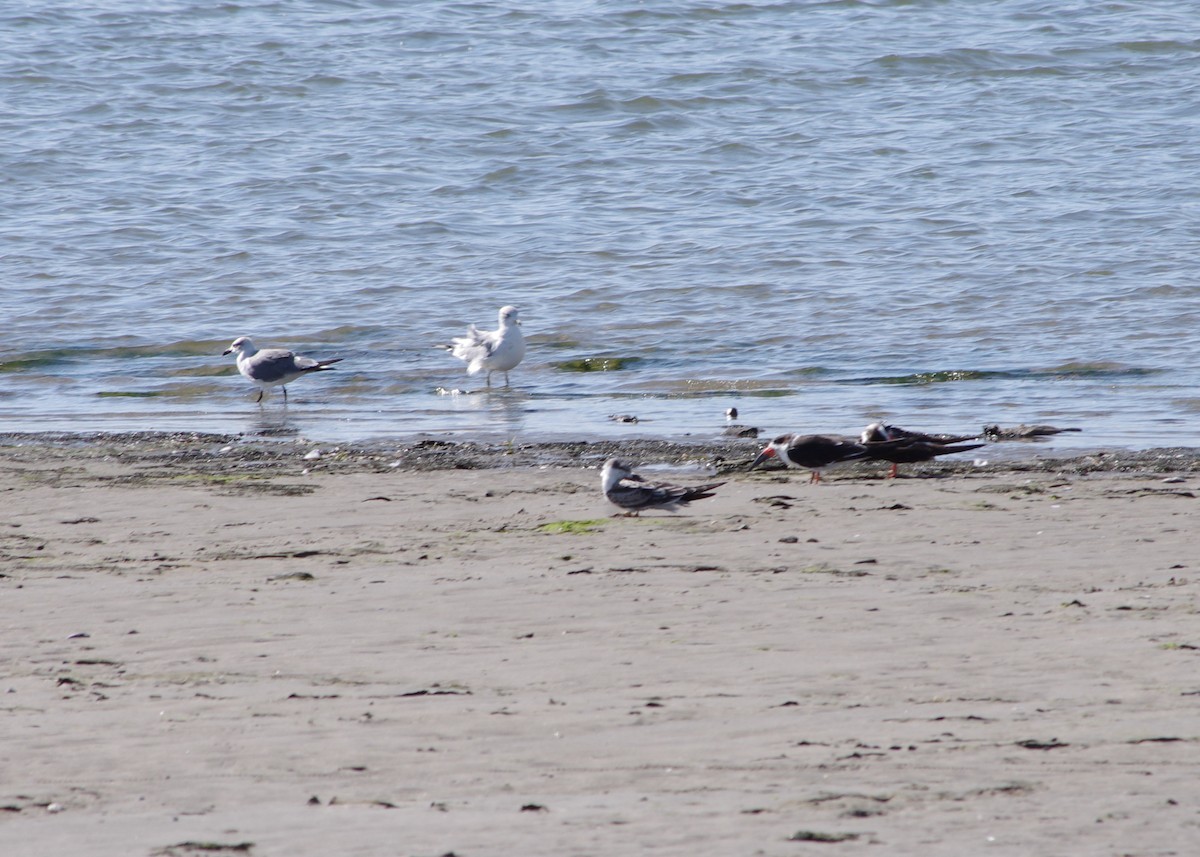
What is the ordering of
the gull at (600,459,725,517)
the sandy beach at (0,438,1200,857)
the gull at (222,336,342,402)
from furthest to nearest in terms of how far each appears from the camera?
1. the gull at (222,336,342,402)
2. the gull at (600,459,725,517)
3. the sandy beach at (0,438,1200,857)

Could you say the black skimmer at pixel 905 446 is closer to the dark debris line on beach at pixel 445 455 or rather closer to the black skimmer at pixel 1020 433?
the dark debris line on beach at pixel 445 455

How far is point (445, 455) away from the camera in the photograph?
354 inches

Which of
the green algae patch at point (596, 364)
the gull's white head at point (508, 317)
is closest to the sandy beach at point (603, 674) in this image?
the gull's white head at point (508, 317)

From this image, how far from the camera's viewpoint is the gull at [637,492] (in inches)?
269

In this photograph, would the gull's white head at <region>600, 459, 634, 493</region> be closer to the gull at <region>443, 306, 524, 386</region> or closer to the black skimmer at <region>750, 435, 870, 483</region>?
the black skimmer at <region>750, 435, 870, 483</region>

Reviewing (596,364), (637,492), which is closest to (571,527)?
(637,492)

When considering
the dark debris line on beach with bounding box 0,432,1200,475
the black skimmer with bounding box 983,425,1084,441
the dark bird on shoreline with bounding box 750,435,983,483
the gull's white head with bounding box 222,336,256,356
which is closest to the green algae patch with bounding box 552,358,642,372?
the gull's white head with bounding box 222,336,256,356

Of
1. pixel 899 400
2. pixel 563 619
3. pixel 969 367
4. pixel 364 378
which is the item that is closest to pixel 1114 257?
pixel 969 367

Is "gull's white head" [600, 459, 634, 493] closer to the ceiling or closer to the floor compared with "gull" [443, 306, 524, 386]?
closer to the ceiling

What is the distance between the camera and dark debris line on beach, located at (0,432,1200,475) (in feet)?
27.1

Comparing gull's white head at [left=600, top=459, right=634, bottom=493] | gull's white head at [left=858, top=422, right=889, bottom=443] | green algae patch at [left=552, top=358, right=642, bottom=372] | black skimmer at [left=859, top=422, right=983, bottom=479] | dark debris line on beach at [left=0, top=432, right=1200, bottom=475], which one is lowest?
green algae patch at [left=552, top=358, right=642, bottom=372]

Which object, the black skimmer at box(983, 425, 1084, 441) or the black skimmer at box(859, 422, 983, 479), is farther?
the black skimmer at box(983, 425, 1084, 441)

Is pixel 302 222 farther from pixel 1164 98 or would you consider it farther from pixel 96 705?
pixel 96 705

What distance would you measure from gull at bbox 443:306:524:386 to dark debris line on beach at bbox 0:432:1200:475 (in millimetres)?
3211
